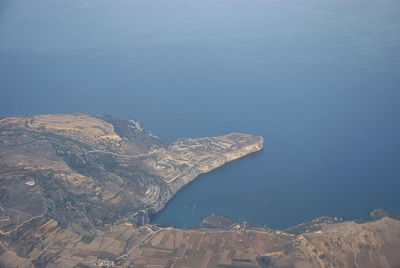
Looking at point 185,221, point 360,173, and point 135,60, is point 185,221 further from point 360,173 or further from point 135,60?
point 135,60

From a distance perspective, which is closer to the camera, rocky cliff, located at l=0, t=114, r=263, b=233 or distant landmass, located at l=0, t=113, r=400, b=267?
distant landmass, located at l=0, t=113, r=400, b=267

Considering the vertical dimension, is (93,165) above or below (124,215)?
above

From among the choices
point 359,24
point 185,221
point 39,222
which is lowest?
point 185,221

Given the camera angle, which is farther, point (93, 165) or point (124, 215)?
point (93, 165)

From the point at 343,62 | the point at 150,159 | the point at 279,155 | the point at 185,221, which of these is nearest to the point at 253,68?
the point at 343,62

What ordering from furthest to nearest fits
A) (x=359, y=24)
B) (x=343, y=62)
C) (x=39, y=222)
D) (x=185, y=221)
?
(x=359, y=24), (x=343, y=62), (x=185, y=221), (x=39, y=222)

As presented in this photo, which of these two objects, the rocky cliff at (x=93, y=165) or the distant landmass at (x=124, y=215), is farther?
the rocky cliff at (x=93, y=165)

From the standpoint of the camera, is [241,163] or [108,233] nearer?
[108,233]

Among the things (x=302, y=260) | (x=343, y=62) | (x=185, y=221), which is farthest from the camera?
(x=343, y=62)
